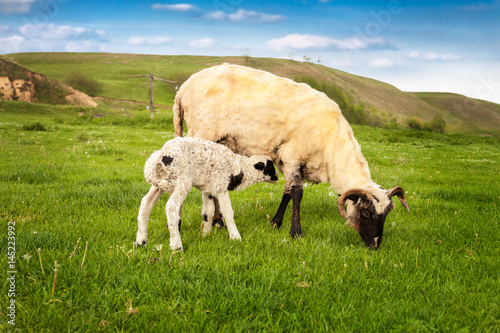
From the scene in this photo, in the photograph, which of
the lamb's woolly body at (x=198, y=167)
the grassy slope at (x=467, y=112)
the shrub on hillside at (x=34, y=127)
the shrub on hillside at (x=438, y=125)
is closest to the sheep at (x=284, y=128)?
the lamb's woolly body at (x=198, y=167)

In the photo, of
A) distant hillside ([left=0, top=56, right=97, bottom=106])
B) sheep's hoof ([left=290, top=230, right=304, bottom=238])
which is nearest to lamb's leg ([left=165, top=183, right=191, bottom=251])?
sheep's hoof ([left=290, top=230, right=304, bottom=238])

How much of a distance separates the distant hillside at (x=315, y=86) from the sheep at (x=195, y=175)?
4716 cm

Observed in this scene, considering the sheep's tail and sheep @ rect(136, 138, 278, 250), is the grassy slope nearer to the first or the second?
the sheep's tail

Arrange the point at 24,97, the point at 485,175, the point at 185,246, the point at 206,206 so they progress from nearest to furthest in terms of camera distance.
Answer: the point at 185,246 → the point at 206,206 → the point at 485,175 → the point at 24,97

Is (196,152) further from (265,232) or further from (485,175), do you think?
(485,175)

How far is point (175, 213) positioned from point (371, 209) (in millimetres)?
2812

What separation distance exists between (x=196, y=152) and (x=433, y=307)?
3.39m

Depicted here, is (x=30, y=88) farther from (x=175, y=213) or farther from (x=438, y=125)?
(x=438, y=125)

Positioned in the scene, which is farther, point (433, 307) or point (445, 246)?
point (445, 246)

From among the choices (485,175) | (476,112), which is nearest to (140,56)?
(476,112)

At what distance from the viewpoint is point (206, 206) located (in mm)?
5270

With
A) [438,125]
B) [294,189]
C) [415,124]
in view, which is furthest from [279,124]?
[438,125]

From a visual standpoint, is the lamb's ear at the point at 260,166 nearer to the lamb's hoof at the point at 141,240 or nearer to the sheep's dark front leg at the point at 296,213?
the sheep's dark front leg at the point at 296,213

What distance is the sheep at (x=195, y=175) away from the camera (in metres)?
4.27
